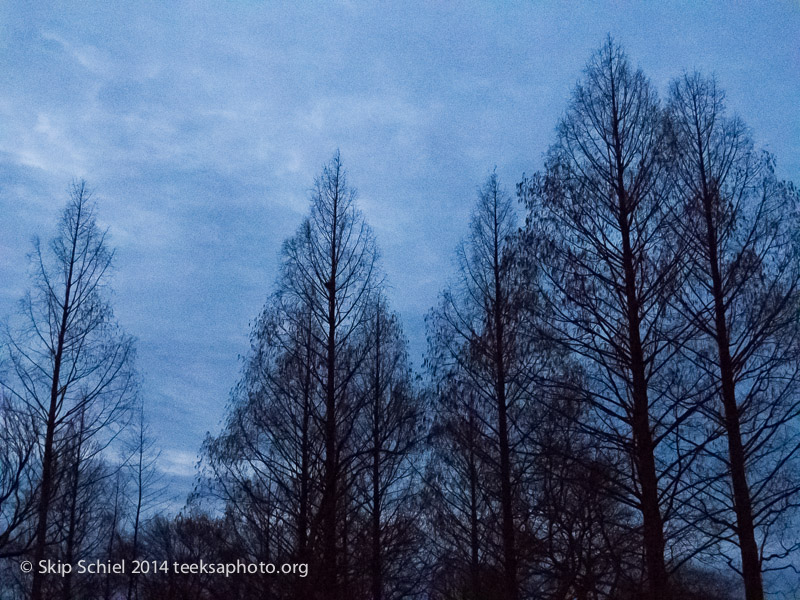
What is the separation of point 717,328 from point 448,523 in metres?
8.09

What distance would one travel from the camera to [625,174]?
33.6 feet

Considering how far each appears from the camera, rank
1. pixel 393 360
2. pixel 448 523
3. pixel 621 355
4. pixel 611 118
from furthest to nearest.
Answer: pixel 393 360, pixel 448 523, pixel 611 118, pixel 621 355

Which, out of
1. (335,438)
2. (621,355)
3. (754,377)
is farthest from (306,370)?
(754,377)

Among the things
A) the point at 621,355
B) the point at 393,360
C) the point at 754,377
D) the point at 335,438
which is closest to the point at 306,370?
the point at 335,438

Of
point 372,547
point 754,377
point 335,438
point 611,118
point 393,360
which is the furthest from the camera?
point 393,360

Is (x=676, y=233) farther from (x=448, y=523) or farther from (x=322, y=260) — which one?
(x=448, y=523)

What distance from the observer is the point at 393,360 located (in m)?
17.0

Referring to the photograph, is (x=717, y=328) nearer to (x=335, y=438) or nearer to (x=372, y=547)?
(x=335, y=438)

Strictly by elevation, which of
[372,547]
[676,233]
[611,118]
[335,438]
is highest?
[611,118]

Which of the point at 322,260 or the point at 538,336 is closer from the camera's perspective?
the point at 538,336

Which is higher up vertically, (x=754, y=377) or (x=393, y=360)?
(x=393, y=360)

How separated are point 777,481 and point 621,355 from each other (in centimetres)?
353

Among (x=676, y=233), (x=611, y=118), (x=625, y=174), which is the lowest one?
(x=676, y=233)

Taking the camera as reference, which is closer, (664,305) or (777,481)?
(664,305)
